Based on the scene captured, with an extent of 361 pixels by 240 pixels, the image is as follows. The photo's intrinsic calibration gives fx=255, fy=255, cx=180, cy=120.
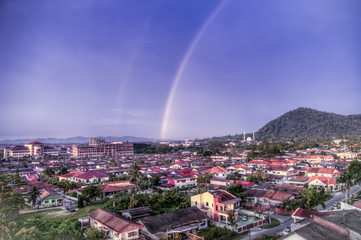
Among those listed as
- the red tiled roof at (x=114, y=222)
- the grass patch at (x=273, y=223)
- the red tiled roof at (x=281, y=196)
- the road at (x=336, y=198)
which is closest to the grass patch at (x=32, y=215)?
the red tiled roof at (x=114, y=222)

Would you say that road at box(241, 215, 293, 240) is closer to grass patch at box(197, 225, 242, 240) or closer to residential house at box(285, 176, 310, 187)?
grass patch at box(197, 225, 242, 240)

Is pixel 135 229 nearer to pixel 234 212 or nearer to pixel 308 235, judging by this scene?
pixel 234 212

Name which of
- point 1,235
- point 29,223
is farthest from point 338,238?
point 29,223

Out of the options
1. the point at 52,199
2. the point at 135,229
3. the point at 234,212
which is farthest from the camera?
the point at 52,199

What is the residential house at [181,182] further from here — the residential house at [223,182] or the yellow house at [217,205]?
the yellow house at [217,205]

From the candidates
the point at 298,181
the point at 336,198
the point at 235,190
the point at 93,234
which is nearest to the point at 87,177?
the point at 235,190
